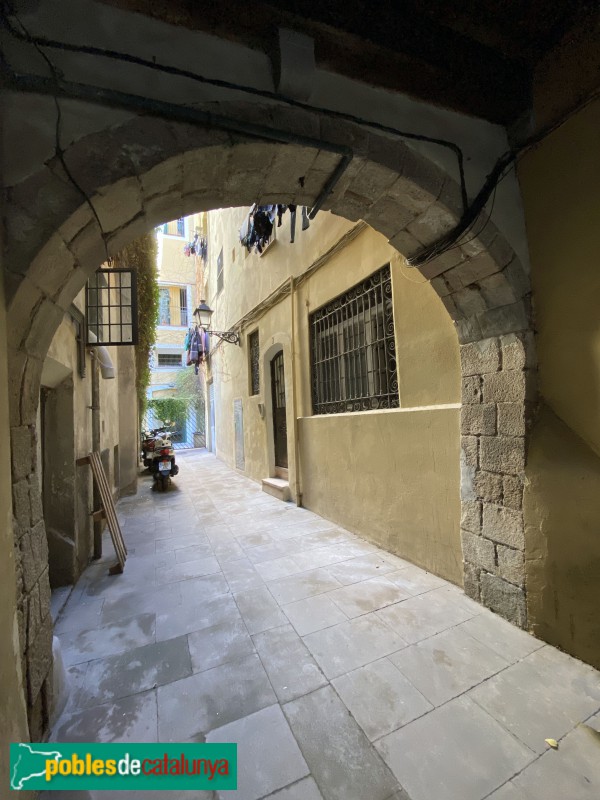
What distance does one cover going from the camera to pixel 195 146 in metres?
1.51

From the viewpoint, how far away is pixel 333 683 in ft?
5.74

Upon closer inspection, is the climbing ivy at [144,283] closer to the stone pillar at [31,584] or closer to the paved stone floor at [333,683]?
the stone pillar at [31,584]

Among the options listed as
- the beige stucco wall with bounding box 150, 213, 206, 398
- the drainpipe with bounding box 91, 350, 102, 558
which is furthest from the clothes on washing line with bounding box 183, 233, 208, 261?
the drainpipe with bounding box 91, 350, 102, 558

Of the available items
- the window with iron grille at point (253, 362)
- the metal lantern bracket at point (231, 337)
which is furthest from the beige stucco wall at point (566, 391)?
the metal lantern bracket at point (231, 337)

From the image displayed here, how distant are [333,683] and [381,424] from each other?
7.17ft

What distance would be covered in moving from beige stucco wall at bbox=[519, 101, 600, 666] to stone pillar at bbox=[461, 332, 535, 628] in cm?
8

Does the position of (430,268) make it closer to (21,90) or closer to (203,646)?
(21,90)

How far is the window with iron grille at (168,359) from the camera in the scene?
18.9 meters

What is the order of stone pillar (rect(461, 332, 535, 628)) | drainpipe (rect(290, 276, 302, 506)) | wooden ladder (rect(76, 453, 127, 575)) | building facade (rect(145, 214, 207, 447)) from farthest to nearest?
building facade (rect(145, 214, 207, 447)) → drainpipe (rect(290, 276, 302, 506)) → wooden ladder (rect(76, 453, 127, 575)) → stone pillar (rect(461, 332, 535, 628))

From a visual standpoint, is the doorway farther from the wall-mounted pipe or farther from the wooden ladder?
the wooden ladder

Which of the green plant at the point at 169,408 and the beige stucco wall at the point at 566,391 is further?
the green plant at the point at 169,408

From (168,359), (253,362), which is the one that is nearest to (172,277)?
(168,359)

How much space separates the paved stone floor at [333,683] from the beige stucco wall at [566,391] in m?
0.32

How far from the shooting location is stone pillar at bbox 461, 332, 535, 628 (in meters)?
2.14
